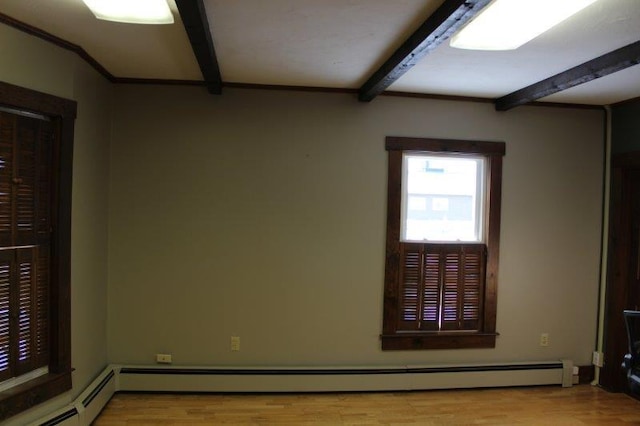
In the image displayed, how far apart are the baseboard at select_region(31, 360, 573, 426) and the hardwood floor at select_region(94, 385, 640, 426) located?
0.06m

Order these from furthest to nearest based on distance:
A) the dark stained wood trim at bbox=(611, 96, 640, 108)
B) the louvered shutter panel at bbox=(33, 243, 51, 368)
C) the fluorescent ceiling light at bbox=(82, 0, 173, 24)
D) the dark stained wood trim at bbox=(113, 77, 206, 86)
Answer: the dark stained wood trim at bbox=(611, 96, 640, 108) < the dark stained wood trim at bbox=(113, 77, 206, 86) < the louvered shutter panel at bbox=(33, 243, 51, 368) < the fluorescent ceiling light at bbox=(82, 0, 173, 24)

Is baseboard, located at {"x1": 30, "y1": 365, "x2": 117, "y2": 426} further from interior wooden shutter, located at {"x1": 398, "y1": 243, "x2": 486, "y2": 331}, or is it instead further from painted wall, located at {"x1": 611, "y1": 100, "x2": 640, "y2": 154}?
painted wall, located at {"x1": 611, "y1": 100, "x2": 640, "y2": 154}

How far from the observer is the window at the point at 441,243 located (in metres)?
3.24

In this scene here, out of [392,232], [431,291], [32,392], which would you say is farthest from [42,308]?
[431,291]

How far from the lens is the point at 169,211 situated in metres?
3.08

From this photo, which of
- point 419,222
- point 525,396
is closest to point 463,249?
point 419,222

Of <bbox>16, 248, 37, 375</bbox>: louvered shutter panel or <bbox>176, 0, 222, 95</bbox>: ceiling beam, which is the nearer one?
<bbox>176, 0, 222, 95</bbox>: ceiling beam

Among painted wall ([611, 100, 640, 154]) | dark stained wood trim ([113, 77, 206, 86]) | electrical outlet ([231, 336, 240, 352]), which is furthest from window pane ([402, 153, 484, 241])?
dark stained wood trim ([113, 77, 206, 86])

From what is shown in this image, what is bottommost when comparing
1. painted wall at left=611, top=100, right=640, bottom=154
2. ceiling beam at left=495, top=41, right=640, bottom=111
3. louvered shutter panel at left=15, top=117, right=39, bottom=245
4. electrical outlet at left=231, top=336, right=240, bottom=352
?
electrical outlet at left=231, top=336, right=240, bottom=352

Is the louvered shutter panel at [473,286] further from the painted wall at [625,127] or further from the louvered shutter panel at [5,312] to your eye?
the louvered shutter panel at [5,312]

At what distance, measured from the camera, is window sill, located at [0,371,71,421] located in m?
2.09

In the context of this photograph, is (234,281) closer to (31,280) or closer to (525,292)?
(31,280)

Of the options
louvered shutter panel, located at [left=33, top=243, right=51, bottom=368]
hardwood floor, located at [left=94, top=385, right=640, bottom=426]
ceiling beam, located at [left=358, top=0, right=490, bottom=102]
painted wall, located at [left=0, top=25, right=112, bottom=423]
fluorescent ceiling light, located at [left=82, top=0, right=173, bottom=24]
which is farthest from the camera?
hardwood floor, located at [left=94, top=385, right=640, bottom=426]

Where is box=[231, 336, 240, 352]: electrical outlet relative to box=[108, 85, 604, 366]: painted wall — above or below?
below
